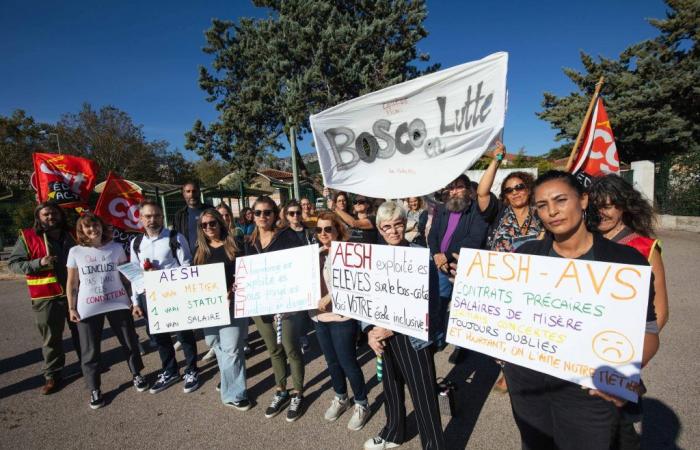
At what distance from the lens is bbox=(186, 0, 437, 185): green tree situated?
16.3m

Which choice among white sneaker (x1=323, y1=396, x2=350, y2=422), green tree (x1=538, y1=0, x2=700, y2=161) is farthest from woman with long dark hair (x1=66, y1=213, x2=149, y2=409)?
green tree (x1=538, y1=0, x2=700, y2=161)

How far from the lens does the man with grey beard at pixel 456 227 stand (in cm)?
342

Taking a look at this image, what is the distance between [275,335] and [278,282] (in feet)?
1.91

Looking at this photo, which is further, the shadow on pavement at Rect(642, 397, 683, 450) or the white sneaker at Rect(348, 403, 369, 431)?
the white sneaker at Rect(348, 403, 369, 431)

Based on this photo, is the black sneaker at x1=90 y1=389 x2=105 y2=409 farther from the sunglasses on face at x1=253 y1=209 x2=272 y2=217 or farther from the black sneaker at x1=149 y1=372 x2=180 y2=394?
the sunglasses on face at x1=253 y1=209 x2=272 y2=217

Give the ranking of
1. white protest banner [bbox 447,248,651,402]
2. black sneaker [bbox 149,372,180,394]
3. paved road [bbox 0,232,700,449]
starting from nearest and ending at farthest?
white protest banner [bbox 447,248,651,402], paved road [bbox 0,232,700,449], black sneaker [bbox 149,372,180,394]

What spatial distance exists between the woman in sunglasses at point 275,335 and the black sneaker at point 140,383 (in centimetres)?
158

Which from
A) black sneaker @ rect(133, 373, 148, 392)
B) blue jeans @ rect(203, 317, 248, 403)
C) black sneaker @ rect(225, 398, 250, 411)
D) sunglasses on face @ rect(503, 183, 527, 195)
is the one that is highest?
sunglasses on face @ rect(503, 183, 527, 195)

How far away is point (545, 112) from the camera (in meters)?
17.2

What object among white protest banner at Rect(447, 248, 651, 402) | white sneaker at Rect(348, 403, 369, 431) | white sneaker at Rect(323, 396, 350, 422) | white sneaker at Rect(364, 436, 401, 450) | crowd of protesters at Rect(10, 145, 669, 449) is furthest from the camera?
white sneaker at Rect(323, 396, 350, 422)

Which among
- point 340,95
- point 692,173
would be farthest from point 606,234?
point 340,95

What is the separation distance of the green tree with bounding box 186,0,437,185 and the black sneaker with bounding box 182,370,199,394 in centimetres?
1451

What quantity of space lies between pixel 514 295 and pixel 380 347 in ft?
3.30

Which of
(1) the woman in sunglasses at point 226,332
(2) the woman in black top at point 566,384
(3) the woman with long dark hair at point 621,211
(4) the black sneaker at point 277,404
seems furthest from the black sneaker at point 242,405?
(3) the woman with long dark hair at point 621,211
